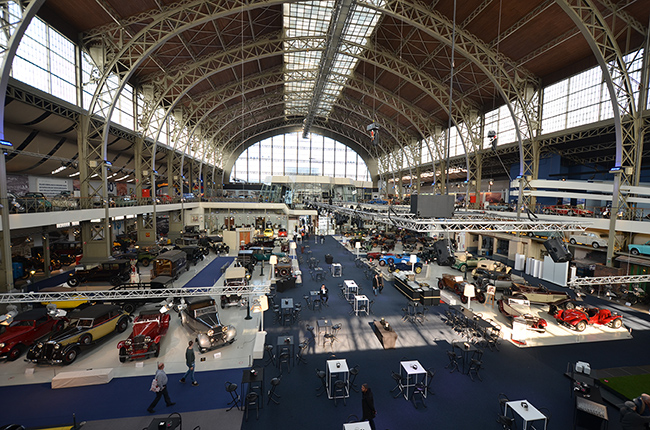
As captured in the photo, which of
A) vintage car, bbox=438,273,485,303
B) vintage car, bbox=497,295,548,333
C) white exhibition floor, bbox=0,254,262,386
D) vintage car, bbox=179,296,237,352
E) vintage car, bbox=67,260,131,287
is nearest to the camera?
white exhibition floor, bbox=0,254,262,386

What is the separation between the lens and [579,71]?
19.4 metres

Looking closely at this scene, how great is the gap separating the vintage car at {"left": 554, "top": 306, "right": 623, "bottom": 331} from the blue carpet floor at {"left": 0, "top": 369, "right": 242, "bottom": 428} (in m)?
13.1

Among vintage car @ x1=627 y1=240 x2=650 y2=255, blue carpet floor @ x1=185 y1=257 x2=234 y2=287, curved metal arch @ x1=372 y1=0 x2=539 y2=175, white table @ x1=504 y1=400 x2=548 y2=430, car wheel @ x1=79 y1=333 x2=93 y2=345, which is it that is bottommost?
blue carpet floor @ x1=185 y1=257 x2=234 y2=287

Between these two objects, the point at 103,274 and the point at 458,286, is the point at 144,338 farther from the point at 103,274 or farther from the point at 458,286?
the point at 458,286

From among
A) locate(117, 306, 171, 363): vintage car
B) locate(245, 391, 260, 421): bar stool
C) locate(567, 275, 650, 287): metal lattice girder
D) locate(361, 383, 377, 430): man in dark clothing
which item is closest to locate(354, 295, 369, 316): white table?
locate(245, 391, 260, 421): bar stool

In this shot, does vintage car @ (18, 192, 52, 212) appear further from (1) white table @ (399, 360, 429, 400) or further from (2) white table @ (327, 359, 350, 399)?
(1) white table @ (399, 360, 429, 400)

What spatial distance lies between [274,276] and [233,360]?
27.8 feet

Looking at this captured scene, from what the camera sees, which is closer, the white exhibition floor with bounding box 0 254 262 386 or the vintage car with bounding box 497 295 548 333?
the white exhibition floor with bounding box 0 254 262 386

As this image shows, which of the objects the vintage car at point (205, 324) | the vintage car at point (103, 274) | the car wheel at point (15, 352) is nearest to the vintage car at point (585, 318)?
the vintage car at point (205, 324)

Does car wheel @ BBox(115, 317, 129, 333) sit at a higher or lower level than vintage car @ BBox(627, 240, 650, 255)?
lower

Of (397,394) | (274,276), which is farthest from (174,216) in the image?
(397,394)

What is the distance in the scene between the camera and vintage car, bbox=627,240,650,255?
581 inches

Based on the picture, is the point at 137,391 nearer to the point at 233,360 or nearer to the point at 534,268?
the point at 233,360

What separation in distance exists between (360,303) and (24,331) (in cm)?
1248
